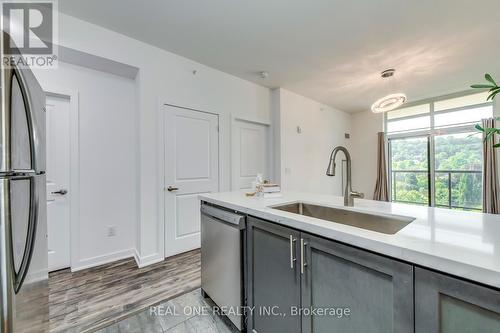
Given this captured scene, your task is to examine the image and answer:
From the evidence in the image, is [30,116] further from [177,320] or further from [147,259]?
[147,259]

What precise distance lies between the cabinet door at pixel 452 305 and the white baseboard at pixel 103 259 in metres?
2.95

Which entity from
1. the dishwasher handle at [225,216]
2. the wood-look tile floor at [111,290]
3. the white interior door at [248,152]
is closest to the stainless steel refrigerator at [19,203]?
the wood-look tile floor at [111,290]

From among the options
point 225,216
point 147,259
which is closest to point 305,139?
point 225,216

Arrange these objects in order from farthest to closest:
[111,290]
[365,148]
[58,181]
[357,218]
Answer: [365,148]
[58,181]
[111,290]
[357,218]

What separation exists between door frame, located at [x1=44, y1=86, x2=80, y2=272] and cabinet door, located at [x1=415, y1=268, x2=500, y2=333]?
9.96 ft

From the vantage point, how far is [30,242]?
1.02 meters

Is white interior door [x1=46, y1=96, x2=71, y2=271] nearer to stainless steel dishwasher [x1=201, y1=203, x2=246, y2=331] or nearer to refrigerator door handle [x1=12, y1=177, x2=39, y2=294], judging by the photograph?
refrigerator door handle [x1=12, y1=177, x2=39, y2=294]

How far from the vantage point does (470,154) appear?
4.13 m

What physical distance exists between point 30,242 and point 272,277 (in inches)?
48.6

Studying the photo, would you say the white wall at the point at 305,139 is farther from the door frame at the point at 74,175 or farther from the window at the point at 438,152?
the door frame at the point at 74,175

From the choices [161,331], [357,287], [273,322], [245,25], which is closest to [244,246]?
[273,322]

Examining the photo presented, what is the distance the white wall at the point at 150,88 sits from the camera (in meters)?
2.20

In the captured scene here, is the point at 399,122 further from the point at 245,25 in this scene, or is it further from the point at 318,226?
→ the point at 318,226

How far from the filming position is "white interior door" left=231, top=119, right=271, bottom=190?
3.48m
